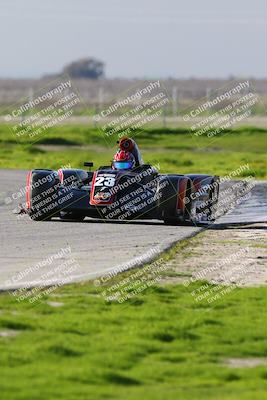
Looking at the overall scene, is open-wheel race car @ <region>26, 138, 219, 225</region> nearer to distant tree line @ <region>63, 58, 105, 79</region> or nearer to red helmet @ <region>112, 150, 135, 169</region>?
red helmet @ <region>112, 150, 135, 169</region>

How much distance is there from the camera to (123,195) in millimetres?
20984

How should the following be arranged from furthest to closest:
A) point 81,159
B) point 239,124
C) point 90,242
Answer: point 239,124 → point 81,159 → point 90,242

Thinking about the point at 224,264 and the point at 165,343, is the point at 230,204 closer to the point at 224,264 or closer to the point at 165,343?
the point at 224,264

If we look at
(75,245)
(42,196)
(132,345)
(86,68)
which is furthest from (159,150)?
(86,68)

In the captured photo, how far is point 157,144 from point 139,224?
28359 millimetres

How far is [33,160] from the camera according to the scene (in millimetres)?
41219

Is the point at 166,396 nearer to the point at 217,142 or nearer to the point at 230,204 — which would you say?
the point at 230,204

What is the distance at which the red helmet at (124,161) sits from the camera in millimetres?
21688

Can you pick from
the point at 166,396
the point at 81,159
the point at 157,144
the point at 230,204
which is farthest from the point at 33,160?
the point at 166,396

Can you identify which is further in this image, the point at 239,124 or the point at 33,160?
the point at 239,124

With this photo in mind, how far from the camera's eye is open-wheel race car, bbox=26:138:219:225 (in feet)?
68.6

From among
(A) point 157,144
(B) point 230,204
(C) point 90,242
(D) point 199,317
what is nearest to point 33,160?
(A) point 157,144

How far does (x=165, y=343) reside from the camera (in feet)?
35.8

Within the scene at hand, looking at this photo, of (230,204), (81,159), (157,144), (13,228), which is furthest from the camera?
(157,144)
